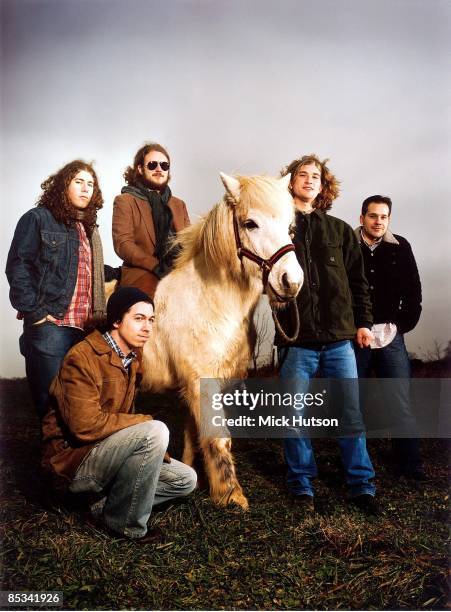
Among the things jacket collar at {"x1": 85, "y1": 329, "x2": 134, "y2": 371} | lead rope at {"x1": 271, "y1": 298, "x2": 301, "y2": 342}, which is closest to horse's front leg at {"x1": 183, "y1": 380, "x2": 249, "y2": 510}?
lead rope at {"x1": 271, "y1": 298, "x2": 301, "y2": 342}

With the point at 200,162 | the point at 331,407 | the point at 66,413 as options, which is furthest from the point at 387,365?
the point at 66,413

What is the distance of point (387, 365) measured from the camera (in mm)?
3486

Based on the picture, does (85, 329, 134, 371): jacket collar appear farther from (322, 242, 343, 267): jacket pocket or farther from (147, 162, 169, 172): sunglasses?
(322, 242, 343, 267): jacket pocket

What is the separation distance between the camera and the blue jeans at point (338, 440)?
3.25 m

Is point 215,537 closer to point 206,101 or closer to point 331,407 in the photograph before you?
point 331,407

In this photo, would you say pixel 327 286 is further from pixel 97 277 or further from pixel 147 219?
pixel 97 277

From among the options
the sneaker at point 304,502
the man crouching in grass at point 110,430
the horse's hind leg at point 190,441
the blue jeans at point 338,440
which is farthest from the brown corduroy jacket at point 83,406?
the sneaker at point 304,502

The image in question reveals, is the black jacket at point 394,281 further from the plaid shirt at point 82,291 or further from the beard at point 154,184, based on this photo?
the plaid shirt at point 82,291

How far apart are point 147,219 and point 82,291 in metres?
0.62

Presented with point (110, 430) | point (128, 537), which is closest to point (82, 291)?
point (110, 430)

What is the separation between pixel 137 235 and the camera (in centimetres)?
346

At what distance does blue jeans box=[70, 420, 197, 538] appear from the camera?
2754 millimetres

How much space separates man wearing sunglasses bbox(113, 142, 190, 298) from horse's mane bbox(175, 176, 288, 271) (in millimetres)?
190

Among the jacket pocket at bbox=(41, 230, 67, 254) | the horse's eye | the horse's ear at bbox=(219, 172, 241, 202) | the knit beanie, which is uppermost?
the horse's ear at bbox=(219, 172, 241, 202)
